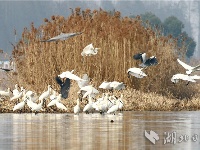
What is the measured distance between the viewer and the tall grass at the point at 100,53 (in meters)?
29.8

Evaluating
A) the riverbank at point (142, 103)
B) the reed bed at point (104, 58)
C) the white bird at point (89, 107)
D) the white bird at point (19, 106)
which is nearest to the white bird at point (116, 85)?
the riverbank at point (142, 103)

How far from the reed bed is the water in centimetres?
516

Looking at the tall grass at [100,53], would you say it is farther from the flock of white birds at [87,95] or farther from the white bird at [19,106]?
the white bird at [19,106]

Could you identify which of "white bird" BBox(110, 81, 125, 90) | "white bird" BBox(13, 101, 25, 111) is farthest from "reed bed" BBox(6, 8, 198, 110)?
"white bird" BBox(13, 101, 25, 111)

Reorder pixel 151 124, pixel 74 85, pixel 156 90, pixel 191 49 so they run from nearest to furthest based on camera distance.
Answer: pixel 151 124, pixel 74 85, pixel 156 90, pixel 191 49

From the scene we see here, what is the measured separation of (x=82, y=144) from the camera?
578 inches

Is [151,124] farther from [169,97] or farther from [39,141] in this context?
[169,97]

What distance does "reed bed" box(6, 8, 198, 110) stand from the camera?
2959cm

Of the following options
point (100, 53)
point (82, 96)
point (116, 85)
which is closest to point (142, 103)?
point (116, 85)

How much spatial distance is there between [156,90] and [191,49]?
9689 cm

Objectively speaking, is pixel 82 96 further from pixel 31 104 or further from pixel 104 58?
pixel 104 58

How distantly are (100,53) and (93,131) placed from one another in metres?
12.9

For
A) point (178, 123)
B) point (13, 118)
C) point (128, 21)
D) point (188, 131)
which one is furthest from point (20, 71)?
point (188, 131)

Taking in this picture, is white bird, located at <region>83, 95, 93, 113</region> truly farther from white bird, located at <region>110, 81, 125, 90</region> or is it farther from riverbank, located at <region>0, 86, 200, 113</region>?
white bird, located at <region>110, 81, 125, 90</region>
